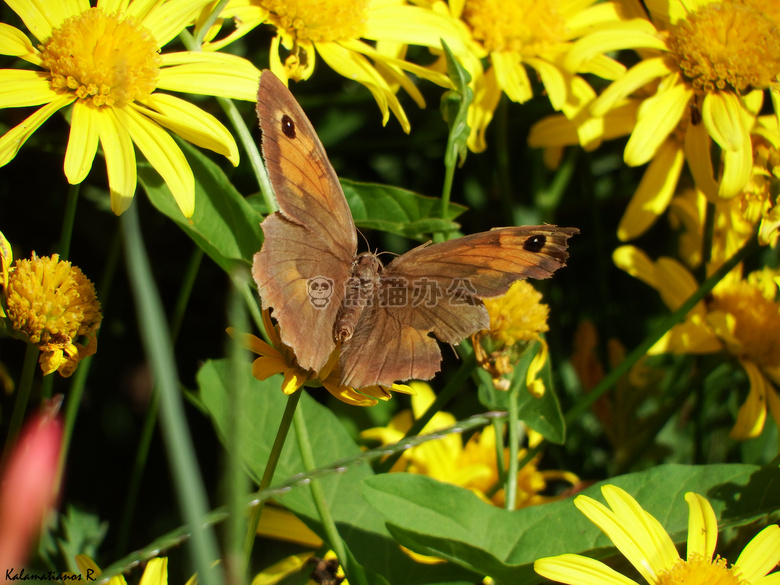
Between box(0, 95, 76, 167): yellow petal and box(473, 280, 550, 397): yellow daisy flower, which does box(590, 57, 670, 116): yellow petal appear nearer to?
box(473, 280, 550, 397): yellow daisy flower

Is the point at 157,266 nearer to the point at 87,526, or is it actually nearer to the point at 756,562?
the point at 87,526

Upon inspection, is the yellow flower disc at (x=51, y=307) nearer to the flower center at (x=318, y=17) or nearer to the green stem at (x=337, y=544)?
the green stem at (x=337, y=544)

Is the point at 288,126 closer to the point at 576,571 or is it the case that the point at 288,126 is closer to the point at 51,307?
the point at 51,307

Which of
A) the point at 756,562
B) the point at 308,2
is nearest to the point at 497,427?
the point at 756,562

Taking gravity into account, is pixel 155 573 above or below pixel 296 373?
below

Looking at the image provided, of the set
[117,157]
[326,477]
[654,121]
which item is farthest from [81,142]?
[654,121]

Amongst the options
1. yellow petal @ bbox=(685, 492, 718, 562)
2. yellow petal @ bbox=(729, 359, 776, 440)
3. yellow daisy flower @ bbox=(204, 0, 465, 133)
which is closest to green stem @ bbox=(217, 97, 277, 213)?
yellow daisy flower @ bbox=(204, 0, 465, 133)
